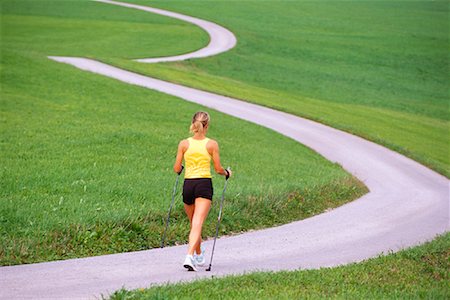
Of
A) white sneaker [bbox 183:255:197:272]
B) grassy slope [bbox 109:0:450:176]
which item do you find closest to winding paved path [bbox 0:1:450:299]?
white sneaker [bbox 183:255:197:272]

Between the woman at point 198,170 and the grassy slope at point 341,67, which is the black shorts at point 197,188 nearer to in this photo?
the woman at point 198,170

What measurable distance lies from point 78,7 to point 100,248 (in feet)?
255

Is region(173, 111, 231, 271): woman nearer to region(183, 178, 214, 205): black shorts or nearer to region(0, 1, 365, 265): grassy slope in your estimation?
region(183, 178, 214, 205): black shorts

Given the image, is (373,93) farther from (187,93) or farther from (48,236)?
(48,236)

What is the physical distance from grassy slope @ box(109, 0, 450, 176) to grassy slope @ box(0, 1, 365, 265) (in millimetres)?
7297

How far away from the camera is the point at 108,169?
65.6 feet

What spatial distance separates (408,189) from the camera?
2477 centimetres

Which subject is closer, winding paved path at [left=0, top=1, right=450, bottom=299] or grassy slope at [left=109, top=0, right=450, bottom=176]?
winding paved path at [left=0, top=1, right=450, bottom=299]

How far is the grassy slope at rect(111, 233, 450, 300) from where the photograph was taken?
10.6 metres

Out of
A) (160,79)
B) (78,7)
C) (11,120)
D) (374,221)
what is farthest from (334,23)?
(374,221)

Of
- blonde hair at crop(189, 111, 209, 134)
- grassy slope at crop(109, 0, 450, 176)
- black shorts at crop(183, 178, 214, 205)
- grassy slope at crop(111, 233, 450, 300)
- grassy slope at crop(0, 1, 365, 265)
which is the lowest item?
grassy slope at crop(109, 0, 450, 176)

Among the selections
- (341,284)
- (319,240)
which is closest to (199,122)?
(341,284)

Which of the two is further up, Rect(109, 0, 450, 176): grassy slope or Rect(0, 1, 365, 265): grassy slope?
Rect(0, 1, 365, 265): grassy slope

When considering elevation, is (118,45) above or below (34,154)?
below
